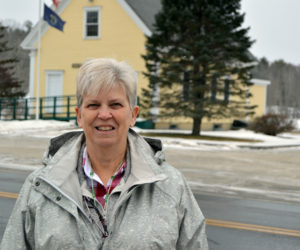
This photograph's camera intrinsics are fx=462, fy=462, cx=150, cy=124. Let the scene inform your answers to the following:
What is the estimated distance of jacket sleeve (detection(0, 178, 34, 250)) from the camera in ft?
7.66

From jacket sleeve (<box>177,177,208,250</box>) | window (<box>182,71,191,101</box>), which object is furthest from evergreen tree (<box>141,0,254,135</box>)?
jacket sleeve (<box>177,177,208,250</box>)

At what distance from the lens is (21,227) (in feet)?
7.71

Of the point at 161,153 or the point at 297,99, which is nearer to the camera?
the point at 161,153

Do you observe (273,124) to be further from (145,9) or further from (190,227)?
(190,227)

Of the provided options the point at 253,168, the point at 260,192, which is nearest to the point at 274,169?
the point at 253,168

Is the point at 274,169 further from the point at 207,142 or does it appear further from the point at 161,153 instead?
the point at 161,153

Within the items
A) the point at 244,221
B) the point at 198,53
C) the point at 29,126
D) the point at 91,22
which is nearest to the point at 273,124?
the point at 198,53

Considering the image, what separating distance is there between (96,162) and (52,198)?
0.42m

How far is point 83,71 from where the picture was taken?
245cm

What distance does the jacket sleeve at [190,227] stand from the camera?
7.94 ft

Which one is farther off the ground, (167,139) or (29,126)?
(29,126)

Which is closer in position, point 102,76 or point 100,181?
point 102,76

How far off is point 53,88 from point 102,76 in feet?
89.0

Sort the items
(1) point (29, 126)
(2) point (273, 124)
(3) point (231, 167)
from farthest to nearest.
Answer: (2) point (273, 124)
(1) point (29, 126)
(3) point (231, 167)
